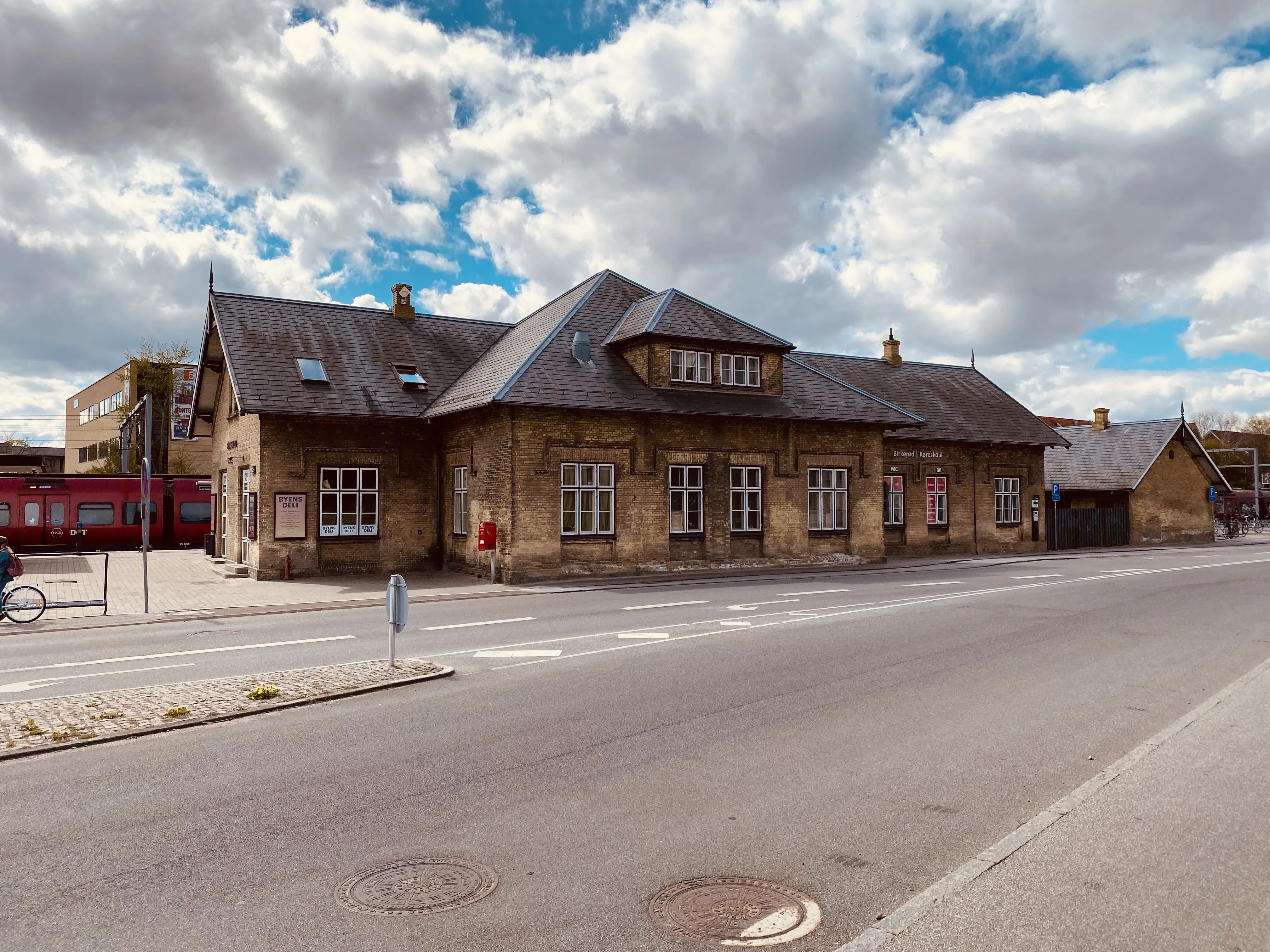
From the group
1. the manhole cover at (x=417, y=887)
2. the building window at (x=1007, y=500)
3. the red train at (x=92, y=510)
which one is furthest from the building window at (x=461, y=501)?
the building window at (x=1007, y=500)

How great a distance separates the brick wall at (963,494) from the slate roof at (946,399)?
0.53 metres

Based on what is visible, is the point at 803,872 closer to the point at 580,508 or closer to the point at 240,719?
the point at 240,719

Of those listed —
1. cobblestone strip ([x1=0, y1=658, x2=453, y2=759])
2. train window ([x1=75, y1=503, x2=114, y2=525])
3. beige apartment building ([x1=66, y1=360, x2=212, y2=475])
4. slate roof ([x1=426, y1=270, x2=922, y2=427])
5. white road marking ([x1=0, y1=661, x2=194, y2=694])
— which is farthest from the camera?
beige apartment building ([x1=66, y1=360, x2=212, y2=475])

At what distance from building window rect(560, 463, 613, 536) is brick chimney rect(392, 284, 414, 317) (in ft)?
32.6

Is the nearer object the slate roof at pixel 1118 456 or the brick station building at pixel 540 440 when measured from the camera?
the brick station building at pixel 540 440

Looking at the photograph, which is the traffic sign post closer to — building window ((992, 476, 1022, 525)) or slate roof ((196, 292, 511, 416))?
slate roof ((196, 292, 511, 416))

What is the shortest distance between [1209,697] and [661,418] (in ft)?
55.6

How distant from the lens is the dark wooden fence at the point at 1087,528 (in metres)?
39.7

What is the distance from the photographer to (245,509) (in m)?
26.5

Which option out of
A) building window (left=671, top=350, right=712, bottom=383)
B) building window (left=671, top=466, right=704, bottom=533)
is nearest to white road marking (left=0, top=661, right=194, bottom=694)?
building window (left=671, top=466, right=704, bottom=533)

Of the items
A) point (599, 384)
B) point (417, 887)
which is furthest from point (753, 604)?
point (417, 887)

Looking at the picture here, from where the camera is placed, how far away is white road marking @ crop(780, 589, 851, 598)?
19.2 metres

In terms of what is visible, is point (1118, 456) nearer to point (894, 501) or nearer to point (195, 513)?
point (894, 501)

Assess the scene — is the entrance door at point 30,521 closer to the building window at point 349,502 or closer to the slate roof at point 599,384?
the building window at point 349,502
